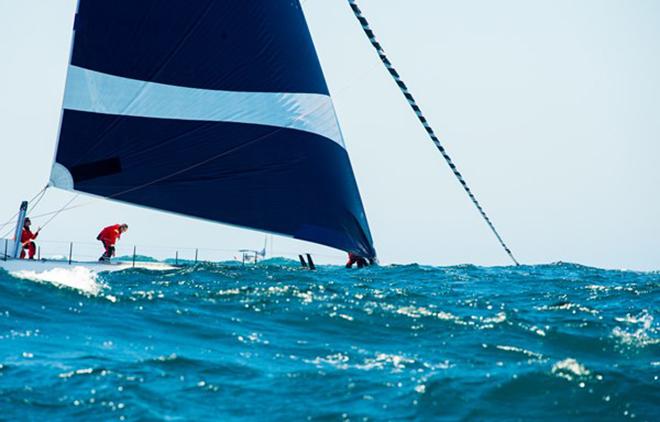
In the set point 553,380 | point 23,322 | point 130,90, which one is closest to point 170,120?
point 130,90

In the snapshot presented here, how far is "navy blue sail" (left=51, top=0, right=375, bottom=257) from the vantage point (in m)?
21.5

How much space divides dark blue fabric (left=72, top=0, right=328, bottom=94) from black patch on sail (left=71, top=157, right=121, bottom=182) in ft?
7.44

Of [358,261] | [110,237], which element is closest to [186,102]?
[110,237]

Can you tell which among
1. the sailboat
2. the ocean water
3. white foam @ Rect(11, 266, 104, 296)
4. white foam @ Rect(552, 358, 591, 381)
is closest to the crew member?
the sailboat

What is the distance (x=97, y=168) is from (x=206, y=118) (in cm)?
306

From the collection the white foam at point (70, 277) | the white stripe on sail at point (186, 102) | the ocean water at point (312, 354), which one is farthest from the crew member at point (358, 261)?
the white foam at point (70, 277)

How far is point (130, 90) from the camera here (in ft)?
71.1

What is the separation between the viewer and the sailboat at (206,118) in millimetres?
21500

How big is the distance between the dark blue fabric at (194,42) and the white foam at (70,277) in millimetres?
5672

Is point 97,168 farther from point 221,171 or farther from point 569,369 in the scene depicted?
point 569,369

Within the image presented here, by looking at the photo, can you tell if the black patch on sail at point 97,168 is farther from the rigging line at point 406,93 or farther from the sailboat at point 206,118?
the rigging line at point 406,93

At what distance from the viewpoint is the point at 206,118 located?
71.6 ft

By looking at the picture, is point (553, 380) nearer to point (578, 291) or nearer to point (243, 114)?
point (578, 291)

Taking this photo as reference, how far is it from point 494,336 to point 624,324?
2.78 meters
